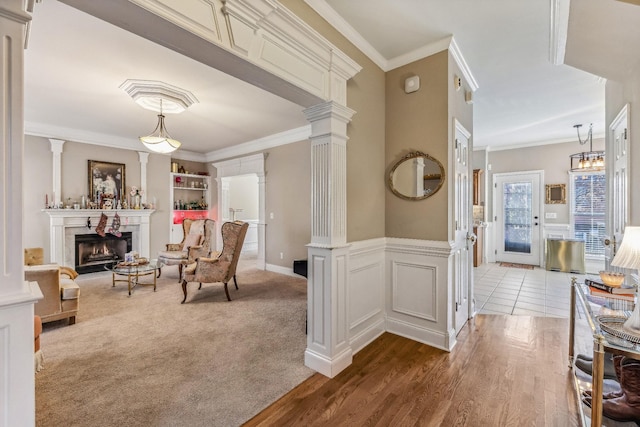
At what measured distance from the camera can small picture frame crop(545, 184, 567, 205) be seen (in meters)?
5.88

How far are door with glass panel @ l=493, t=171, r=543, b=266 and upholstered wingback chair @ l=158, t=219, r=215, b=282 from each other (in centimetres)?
637

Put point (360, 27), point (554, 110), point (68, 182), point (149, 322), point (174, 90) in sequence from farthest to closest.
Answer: point (68, 182) < point (554, 110) < point (174, 90) < point (149, 322) < point (360, 27)

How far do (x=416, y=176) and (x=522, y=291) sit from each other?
10.3ft

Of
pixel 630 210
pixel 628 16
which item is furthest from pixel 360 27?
pixel 630 210

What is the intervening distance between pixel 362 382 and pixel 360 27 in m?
2.79

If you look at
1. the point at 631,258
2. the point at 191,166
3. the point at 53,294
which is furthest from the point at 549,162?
the point at 53,294

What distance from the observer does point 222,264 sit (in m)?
3.80

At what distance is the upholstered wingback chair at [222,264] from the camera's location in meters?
3.74

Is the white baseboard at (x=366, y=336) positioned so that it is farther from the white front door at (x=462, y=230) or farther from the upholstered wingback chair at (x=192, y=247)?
the upholstered wingback chair at (x=192, y=247)

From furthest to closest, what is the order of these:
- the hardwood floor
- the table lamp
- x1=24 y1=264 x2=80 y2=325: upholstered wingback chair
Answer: x1=24 y1=264 x2=80 y2=325: upholstered wingback chair, the hardwood floor, the table lamp

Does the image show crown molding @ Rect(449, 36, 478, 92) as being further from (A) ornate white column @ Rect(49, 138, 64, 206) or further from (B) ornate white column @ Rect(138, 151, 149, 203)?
(A) ornate white column @ Rect(49, 138, 64, 206)

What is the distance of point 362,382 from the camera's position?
2049 mm

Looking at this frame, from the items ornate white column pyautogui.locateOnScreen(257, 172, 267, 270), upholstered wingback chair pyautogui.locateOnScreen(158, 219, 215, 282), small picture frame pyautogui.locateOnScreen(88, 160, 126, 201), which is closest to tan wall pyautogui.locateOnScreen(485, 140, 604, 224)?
ornate white column pyautogui.locateOnScreen(257, 172, 267, 270)

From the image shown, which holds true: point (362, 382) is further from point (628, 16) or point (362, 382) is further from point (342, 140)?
point (628, 16)
